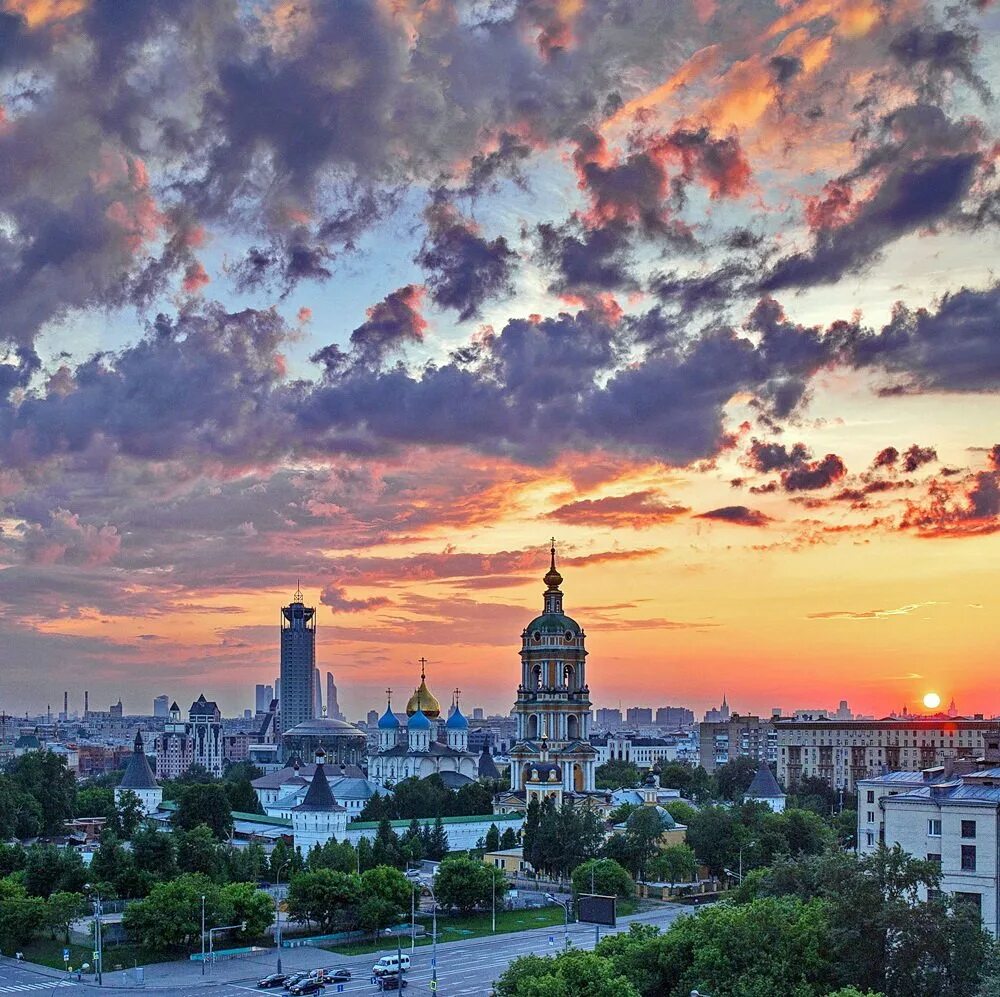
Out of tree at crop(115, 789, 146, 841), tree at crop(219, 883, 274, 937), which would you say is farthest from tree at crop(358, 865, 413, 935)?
tree at crop(115, 789, 146, 841)

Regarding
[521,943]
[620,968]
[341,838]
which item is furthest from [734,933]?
[341,838]

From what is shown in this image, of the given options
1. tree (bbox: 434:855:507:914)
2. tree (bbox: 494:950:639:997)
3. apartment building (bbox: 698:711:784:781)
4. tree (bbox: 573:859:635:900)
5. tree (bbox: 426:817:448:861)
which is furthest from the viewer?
apartment building (bbox: 698:711:784:781)

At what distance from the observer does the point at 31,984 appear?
4856 centimetres

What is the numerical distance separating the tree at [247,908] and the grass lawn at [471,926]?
9.62 feet

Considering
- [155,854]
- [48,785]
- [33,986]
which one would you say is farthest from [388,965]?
[48,785]

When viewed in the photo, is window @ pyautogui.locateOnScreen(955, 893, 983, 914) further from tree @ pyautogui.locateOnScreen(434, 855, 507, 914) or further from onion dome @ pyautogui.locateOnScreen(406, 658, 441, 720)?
onion dome @ pyautogui.locateOnScreen(406, 658, 441, 720)

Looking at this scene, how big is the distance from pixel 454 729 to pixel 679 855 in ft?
236

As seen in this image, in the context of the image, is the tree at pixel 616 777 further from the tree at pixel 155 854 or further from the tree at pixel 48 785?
the tree at pixel 155 854

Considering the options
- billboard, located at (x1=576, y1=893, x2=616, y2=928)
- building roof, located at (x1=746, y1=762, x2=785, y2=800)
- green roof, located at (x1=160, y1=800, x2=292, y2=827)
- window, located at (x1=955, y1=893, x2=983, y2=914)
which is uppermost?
window, located at (x1=955, y1=893, x2=983, y2=914)

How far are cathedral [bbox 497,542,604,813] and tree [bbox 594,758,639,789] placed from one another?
11642 millimetres

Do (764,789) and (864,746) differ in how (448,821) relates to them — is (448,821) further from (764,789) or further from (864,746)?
(864,746)

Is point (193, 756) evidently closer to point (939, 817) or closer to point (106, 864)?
point (106, 864)


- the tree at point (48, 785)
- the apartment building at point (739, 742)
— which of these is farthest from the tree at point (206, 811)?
the apartment building at point (739, 742)

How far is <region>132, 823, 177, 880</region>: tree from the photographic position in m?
63.1
